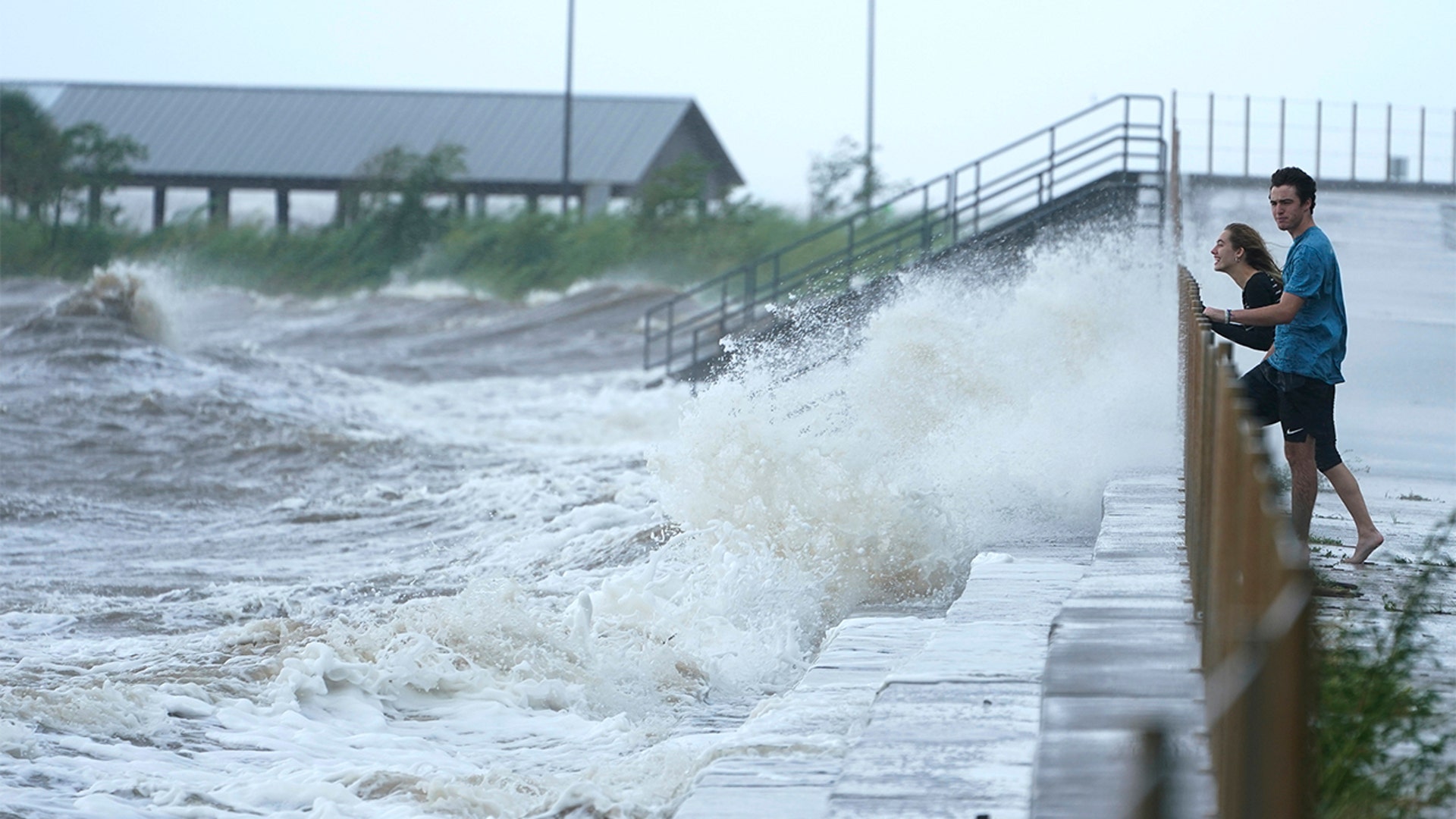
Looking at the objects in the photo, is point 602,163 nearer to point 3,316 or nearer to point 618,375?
point 3,316

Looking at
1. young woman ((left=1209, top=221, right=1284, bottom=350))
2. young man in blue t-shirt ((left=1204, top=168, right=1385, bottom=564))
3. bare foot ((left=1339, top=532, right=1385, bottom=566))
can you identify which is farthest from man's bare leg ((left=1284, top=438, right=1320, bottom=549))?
A: young woman ((left=1209, top=221, right=1284, bottom=350))

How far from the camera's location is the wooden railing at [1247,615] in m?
2.32

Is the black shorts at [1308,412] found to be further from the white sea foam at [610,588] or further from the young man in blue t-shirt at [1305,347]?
the white sea foam at [610,588]

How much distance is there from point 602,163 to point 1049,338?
36.9m

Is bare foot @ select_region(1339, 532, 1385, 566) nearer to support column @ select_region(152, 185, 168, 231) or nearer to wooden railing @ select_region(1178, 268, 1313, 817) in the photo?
wooden railing @ select_region(1178, 268, 1313, 817)

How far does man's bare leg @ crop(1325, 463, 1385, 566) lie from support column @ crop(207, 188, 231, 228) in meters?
47.5

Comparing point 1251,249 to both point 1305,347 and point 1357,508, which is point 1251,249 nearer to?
point 1305,347

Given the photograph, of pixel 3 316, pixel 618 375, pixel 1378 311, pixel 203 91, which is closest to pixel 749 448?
pixel 1378 311

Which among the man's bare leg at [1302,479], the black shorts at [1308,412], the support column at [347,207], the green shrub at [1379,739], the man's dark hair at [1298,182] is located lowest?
the green shrub at [1379,739]

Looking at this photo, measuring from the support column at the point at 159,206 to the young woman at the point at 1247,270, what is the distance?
48866 millimetres

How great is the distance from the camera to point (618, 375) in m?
27.5

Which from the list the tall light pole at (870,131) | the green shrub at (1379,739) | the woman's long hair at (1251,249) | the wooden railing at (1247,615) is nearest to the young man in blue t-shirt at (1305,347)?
the woman's long hair at (1251,249)

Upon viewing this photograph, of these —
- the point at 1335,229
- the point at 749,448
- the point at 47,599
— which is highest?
the point at 1335,229

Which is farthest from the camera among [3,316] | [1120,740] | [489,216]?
[489,216]
